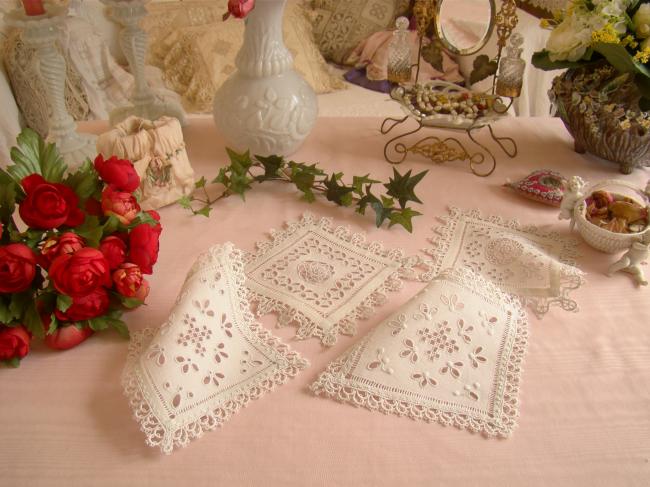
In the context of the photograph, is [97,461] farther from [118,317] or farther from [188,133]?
[188,133]

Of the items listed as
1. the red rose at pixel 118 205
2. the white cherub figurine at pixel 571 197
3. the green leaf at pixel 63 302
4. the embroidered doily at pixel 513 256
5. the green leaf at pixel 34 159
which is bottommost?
the embroidered doily at pixel 513 256

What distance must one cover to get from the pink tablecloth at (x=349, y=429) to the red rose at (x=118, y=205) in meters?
0.15

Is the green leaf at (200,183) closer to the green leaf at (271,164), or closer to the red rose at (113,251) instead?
the green leaf at (271,164)

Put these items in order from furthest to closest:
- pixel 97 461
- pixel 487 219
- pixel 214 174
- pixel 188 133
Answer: pixel 188 133
pixel 214 174
pixel 487 219
pixel 97 461

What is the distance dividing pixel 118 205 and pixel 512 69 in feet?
2.73

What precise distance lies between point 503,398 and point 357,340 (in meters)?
0.20

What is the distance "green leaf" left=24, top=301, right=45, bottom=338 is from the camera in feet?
2.06

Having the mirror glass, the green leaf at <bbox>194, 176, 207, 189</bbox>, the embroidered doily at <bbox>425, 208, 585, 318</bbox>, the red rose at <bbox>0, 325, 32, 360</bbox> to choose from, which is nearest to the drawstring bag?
the green leaf at <bbox>194, 176, 207, 189</bbox>

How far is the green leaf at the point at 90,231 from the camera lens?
65cm

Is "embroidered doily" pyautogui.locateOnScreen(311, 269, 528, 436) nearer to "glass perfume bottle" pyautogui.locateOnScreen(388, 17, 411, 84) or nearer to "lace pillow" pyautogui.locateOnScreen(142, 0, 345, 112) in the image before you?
"glass perfume bottle" pyautogui.locateOnScreen(388, 17, 411, 84)

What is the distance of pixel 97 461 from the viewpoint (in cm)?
56

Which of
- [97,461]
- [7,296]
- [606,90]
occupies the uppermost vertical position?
[606,90]

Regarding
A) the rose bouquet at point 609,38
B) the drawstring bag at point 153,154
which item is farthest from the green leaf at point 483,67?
the drawstring bag at point 153,154

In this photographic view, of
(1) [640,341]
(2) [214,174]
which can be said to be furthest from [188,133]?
(1) [640,341]
